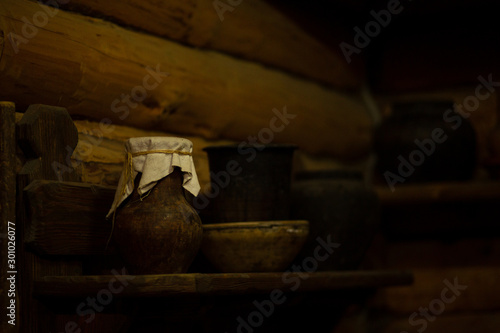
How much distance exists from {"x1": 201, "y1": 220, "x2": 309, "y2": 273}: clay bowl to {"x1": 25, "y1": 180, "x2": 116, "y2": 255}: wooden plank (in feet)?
1.07

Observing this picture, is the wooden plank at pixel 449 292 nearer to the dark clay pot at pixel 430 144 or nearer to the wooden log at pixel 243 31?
the dark clay pot at pixel 430 144

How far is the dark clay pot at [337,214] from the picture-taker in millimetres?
2506

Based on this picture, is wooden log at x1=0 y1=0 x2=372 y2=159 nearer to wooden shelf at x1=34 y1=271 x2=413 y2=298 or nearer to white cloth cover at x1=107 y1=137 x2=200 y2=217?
white cloth cover at x1=107 y1=137 x2=200 y2=217

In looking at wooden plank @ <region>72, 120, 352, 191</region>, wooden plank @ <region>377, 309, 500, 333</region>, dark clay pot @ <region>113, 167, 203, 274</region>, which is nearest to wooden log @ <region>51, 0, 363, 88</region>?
wooden plank @ <region>72, 120, 352, 191</region>

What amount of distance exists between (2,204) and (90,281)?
28 centimetres

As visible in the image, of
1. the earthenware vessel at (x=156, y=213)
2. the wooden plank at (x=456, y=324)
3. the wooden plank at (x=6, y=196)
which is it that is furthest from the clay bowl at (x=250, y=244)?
the wooden plank at (x=456, y=324)

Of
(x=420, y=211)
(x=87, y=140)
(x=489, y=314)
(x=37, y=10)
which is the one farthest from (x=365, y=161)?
(x=37, y=10)

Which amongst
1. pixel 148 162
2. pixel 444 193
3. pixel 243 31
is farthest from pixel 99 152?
pixel 444 193

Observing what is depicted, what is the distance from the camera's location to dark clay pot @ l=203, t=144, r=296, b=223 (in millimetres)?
2176

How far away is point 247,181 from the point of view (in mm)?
2184

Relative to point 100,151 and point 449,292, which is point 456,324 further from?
point 100,151

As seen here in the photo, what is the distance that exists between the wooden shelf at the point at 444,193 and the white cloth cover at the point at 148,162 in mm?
1377

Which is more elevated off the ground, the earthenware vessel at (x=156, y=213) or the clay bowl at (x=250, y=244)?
the earthenware vessel at (x=156, y=213)

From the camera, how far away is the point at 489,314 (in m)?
3.17
